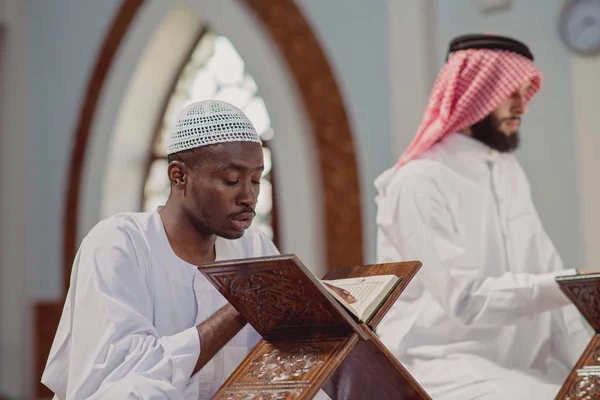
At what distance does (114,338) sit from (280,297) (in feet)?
1.59

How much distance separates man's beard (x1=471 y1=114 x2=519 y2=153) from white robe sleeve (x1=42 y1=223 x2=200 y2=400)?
1.86 metres

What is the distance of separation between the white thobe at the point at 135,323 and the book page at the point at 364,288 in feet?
1.43

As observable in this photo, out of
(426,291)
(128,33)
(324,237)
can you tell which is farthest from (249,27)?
(426,291)

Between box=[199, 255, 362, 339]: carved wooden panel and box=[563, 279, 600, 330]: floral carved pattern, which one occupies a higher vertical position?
box=[199, 255, 362, 339]: carved wooden panel

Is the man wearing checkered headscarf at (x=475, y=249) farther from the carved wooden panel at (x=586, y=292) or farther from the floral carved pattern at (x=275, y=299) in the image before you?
the floral carved pattern at (x=275, y=299)

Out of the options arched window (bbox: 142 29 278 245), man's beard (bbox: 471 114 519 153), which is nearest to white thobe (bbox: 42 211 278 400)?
man's beard (bbox: 471 114 519 153)

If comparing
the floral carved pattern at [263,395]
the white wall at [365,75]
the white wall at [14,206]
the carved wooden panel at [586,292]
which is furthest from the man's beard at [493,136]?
the white wall at [14,206]

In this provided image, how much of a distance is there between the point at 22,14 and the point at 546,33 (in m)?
5.04

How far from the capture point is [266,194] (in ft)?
28.0

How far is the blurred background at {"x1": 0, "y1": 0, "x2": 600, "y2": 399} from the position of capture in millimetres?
6246

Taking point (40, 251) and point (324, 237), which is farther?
point (40, 251)

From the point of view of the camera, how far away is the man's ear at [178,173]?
302cm

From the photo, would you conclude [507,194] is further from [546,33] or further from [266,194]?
[266,194]

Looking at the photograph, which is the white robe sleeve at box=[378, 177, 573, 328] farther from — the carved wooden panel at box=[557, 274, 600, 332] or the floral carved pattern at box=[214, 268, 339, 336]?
the floral carved pattern at box=[214, 268, 339, 336]
